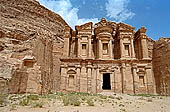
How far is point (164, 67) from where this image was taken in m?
16.5

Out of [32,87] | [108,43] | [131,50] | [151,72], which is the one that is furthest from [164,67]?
[32,87]

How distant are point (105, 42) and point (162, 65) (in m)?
7.89

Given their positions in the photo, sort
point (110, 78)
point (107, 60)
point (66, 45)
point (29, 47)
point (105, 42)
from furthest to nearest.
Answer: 1. point (105, 42)
2. point (66, 45)
3. point (107, 60)
4. point (110, 78)
5. point (29, 47)

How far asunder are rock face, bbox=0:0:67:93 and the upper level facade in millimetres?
2062

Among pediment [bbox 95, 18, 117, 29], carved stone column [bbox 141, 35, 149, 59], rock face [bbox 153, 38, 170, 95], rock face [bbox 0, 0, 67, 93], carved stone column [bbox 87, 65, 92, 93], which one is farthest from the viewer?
pediment [bbox 95, 18, 117, 29]

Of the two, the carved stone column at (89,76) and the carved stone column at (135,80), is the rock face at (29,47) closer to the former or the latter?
the carved stone column at (89,76)

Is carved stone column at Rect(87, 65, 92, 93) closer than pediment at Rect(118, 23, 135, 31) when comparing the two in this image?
Yes

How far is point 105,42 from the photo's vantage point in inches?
778

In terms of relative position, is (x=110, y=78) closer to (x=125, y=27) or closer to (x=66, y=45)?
(x=66, y=45)

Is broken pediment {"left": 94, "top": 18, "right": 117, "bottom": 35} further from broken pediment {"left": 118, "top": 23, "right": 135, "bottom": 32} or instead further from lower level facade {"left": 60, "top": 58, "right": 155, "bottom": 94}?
lower level facade {"left": 60, "top": 58, "right": 155, "bottom": 94}

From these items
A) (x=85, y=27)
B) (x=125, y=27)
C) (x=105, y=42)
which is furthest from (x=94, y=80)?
(x=125, y=27)

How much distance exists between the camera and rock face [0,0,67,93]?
415 inches

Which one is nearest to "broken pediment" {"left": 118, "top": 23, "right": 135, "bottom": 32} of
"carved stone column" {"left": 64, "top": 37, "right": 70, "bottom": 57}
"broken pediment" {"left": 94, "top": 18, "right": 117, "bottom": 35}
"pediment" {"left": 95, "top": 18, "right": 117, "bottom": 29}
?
"broken pediment" {"left": 94, "top": 18, "right": 117, "bottom": 35}

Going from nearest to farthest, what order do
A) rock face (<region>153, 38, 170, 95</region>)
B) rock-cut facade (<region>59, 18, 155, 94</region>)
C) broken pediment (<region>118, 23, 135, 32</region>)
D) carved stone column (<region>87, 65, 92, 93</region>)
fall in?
rock face (<region>153, 38, 170, 95</region>)
carved stone column (<region>87, 65, 92, 93</region>)
rock-cut facade (<region>59, 18, 155, 94</region>)
broken pediment (<region>118, 23, 135, 32</region>)
